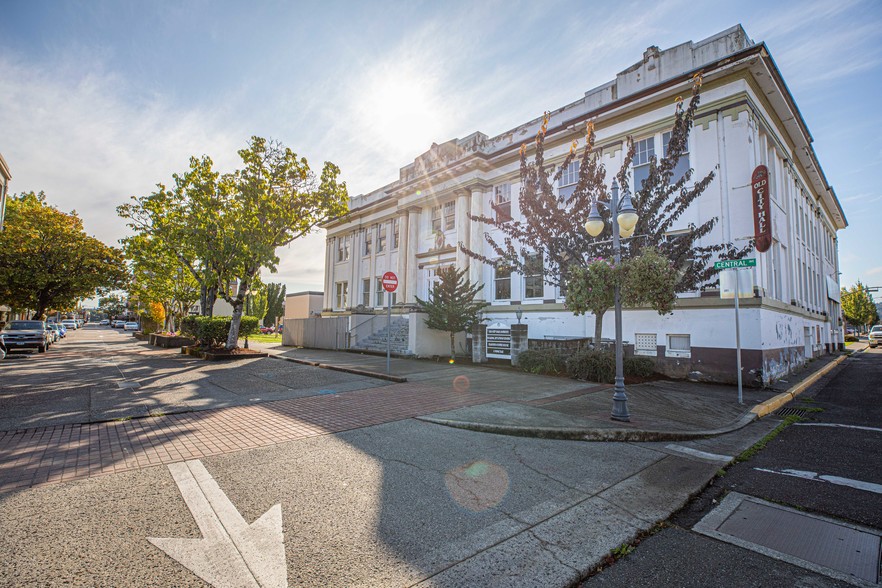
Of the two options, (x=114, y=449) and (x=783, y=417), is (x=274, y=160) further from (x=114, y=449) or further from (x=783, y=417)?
(x=783, y=417)

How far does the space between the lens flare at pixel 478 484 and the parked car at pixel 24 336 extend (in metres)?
25.8

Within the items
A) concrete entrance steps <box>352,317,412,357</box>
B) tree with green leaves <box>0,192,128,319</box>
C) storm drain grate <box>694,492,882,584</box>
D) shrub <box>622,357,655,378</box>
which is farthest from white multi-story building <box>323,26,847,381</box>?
tree with green leaves <box>0,192,128,319</box>

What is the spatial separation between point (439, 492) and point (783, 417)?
8.50m

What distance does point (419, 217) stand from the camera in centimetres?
2405

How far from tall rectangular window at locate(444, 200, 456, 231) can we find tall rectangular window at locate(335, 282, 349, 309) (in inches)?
466

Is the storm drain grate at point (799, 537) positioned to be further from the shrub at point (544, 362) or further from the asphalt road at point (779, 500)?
the shrub at point (544, 362)

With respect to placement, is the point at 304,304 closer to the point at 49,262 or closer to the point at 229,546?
the point at 49,262

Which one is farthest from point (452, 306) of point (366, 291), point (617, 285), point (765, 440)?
point (366, 291)

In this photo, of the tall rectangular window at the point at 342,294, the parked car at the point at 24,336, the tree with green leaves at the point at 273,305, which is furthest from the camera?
the tree with green leaves at the point at 273,305

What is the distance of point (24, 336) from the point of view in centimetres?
2042

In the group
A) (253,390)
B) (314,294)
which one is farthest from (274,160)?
(314,294)

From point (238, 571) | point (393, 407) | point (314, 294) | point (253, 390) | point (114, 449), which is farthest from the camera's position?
point (314, 294)

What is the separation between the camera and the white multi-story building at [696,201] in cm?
1298

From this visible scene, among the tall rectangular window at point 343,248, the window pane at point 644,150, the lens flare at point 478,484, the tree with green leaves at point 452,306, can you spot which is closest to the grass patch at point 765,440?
the lens flare at point 478,484
